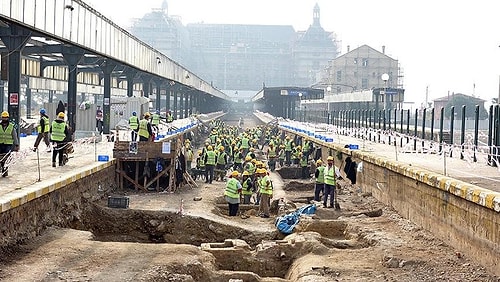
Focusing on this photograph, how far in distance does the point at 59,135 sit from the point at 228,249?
7330 millimetres

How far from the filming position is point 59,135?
21141 mm

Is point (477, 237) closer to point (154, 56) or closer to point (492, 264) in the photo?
point (492, 264)

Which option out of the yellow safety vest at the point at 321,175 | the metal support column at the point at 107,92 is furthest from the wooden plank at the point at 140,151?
the metal support column at the point at 107,92

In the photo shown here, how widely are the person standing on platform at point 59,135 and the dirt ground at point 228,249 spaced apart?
1.85 meters

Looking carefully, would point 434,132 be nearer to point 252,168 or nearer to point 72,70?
point 252,168

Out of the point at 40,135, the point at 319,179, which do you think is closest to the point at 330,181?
the point at 319,179

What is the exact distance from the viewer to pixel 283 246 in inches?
650

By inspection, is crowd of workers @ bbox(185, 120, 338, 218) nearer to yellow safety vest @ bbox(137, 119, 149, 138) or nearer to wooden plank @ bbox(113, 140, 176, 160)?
Answer: wooden plank @ bbox(113, 140, 176, 160)

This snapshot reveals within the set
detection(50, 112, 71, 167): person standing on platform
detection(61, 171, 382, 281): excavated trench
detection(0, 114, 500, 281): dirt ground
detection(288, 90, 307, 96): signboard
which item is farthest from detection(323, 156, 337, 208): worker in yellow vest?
detection(288, 90, 307, 96): signboard

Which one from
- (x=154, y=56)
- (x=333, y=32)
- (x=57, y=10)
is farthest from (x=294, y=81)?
(x=57, y=10)

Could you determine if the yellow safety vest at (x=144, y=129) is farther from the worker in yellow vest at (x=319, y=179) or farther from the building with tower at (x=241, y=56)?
the building with tower at (x=241, y=56)

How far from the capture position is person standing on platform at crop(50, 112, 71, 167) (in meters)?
21.0

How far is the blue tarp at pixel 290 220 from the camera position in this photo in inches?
770

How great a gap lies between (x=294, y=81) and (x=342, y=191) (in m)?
148
